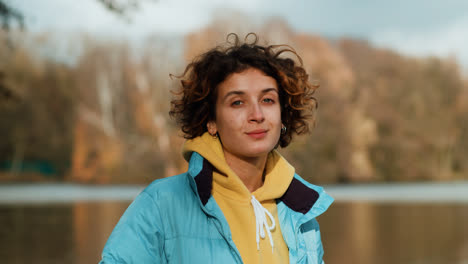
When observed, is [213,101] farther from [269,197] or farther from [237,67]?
[269,197]

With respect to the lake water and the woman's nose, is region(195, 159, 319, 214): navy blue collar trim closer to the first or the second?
the woman's nose

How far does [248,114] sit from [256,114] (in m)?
0.03

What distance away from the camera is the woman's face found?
4.90 feet

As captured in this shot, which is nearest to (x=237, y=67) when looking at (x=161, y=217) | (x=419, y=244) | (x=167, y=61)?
(x=161, y=217)

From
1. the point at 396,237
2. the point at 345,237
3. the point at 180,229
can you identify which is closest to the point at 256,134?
the point at 180,229

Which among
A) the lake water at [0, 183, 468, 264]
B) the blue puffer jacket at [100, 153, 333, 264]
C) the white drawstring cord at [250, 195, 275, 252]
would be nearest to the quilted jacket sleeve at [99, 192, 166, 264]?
the blue puffer jacket at [100, 153, 333, 264]

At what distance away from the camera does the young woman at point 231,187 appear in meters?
1.33

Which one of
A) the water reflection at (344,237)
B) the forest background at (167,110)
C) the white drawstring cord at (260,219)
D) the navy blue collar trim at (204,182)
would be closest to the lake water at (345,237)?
the water reflection at (344,237)

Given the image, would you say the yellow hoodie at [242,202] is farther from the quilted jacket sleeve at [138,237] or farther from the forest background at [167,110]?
the forest background at [167,110]

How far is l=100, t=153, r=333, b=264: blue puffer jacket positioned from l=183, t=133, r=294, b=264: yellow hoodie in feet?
0.09

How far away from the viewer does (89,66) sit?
102 ft

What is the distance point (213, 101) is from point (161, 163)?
27021 mm

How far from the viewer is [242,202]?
1.48 m

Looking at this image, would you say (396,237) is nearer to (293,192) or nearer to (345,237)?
(345,237)
